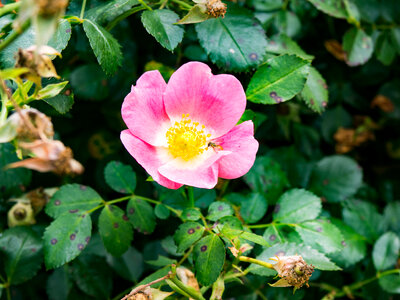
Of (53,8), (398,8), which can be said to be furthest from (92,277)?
(398,8)

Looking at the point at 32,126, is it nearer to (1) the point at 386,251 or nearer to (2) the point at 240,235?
(2) the point at 240,235

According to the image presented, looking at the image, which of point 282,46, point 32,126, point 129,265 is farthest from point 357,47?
point 32,126

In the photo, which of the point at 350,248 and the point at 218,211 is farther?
the point at 350,248

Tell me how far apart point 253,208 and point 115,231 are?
1.17 feet

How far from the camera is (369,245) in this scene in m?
1.38

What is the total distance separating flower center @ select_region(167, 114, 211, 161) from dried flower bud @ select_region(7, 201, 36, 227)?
1.49ft

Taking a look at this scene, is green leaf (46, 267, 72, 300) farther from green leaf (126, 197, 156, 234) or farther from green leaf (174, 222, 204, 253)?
green leaf (174, 222, 204, 253)

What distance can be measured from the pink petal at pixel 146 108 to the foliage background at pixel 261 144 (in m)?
0.10

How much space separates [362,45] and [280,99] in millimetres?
570

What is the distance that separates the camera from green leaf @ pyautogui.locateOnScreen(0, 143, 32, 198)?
1.15 metres

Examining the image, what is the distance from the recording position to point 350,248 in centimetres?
126

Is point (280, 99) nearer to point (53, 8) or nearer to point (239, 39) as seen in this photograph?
point (239, 39)

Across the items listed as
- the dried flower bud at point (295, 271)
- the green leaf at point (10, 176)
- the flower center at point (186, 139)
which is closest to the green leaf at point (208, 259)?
the dried flower bud at point (295, 271)

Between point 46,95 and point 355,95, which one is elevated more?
point 46,95
